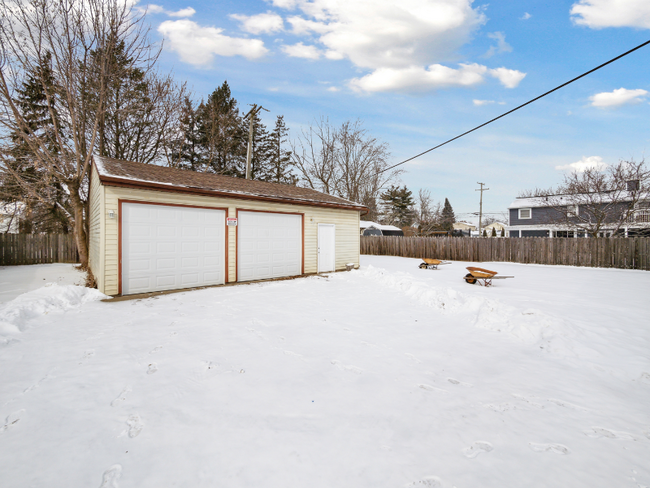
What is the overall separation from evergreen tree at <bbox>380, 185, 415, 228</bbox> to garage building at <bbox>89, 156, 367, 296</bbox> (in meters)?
33.9

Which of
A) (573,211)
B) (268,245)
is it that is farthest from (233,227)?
(573,211)

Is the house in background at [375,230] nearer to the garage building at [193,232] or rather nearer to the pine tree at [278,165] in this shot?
the pine tree at [278,165]

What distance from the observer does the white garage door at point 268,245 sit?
9.37m

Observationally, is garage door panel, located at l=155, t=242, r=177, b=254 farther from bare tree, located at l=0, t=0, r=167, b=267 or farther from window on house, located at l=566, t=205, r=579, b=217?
window on house, located at l=566, t=205, r=579, b=217

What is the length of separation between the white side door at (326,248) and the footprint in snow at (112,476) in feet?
31.6

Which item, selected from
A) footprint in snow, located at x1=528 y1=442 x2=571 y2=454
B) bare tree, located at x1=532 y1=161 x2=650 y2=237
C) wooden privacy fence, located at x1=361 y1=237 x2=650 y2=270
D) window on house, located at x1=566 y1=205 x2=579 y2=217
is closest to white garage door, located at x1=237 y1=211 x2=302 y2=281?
footprint in snow, located at x1=528 y1=442 x2=571 y2=454

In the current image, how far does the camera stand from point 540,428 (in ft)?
8.14

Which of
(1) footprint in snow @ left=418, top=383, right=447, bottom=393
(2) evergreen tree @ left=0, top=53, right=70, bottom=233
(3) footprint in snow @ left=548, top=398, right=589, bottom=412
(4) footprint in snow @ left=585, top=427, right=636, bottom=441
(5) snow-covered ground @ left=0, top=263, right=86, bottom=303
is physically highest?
(2) evergreen tree @ left=0, top=53, right=70, bottom=233

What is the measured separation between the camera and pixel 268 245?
9.98 m

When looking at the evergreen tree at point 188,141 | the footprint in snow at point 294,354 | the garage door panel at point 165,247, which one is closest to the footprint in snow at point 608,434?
the footprint in snow at point 294,354

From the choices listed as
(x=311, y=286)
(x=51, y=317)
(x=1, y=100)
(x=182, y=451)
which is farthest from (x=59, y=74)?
(x=182, y=451)

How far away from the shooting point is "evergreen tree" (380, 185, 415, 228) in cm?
4394

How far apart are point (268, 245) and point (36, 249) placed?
12.9 meters

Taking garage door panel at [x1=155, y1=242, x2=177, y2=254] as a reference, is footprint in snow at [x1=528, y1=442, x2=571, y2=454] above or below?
below
